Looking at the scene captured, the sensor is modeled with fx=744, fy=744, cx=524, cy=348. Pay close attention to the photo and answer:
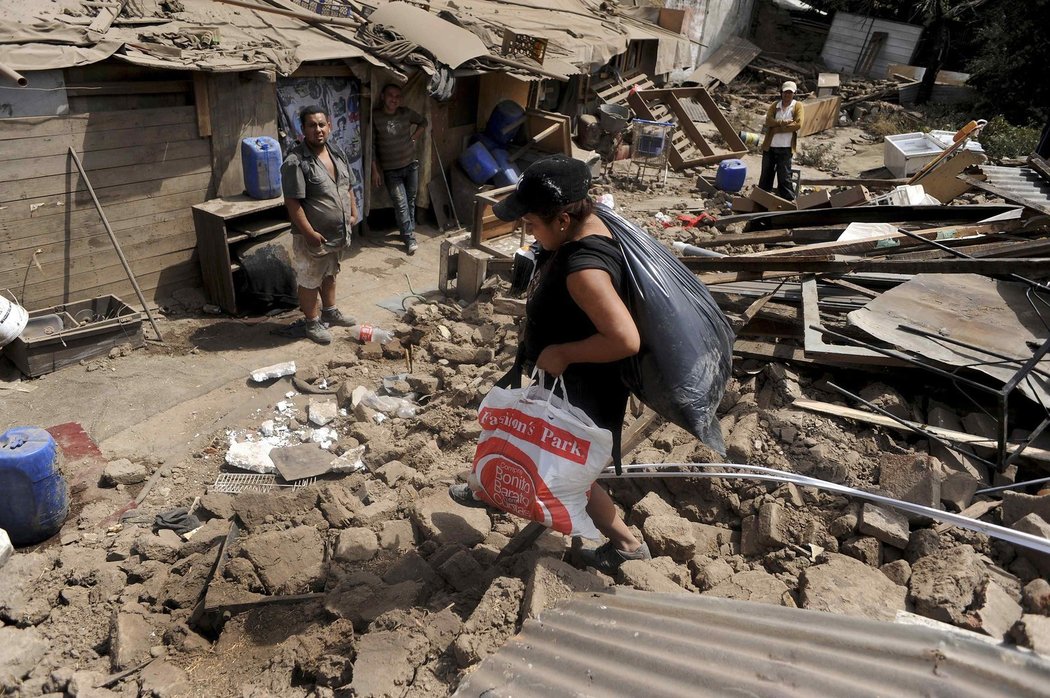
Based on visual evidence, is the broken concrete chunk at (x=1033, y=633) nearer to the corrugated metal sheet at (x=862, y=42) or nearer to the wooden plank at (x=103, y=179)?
the wooden plank at (x=103, y=179)

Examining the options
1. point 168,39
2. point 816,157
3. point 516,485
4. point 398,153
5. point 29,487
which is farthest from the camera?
point 816,157

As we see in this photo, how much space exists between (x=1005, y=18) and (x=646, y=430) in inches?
767

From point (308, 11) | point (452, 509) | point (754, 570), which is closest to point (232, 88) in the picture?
point (308, 11)

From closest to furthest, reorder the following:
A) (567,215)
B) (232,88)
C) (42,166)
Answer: (567,215), (42,166), (232,88)

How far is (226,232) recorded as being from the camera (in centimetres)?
716

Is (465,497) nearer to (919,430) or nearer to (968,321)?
(919,430)

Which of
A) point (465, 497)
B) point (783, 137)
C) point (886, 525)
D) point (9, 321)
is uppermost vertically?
point (783, 137)

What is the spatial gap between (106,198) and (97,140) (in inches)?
19.9

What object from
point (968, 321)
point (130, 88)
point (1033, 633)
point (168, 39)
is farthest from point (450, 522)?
point (168, 39)

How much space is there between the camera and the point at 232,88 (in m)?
7.39

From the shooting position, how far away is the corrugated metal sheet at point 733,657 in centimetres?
197

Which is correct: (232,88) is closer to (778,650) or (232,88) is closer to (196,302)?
(196,302)

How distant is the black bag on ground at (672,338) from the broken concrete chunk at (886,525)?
817mm

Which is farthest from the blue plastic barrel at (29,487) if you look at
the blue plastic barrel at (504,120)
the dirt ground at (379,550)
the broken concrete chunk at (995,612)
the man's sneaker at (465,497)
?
the blue plastic barrel at (504,120)
